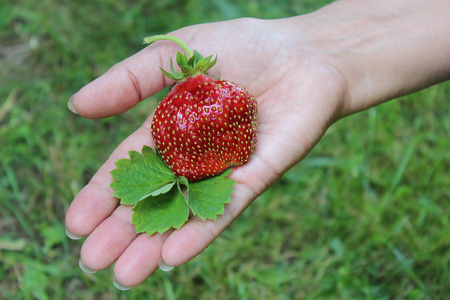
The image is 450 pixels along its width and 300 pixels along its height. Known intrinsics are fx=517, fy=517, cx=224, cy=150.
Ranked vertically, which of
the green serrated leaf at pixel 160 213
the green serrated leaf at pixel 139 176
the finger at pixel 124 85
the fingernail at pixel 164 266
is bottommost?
the fingernail at pixel 164 266

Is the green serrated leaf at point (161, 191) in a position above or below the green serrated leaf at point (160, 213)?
above

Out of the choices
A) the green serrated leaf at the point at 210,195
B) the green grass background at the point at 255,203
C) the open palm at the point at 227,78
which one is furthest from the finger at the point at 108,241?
the green grass background at the point at 255,203

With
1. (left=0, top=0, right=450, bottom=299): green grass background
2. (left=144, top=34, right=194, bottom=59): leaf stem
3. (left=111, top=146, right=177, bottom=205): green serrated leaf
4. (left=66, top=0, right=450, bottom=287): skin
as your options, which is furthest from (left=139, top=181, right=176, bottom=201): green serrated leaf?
(left=0, top=0, right=450, bottom=299): green grass background

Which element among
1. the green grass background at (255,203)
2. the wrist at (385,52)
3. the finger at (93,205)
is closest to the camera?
the finger at (93,205)

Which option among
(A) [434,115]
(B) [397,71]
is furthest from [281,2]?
(B) [397,71]

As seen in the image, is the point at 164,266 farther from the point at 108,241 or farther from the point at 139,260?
the point at 108,241

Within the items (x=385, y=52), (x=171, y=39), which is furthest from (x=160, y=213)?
(x=385, y=52)

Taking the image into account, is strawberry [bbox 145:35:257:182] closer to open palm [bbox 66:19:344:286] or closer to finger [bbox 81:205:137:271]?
open palm [bbox 66:19:344:286]

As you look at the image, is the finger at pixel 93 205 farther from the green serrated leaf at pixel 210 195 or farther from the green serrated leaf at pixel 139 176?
the green serrated leaf at pixel 210 195

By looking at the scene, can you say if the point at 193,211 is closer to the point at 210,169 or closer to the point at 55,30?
the point at 210,169
